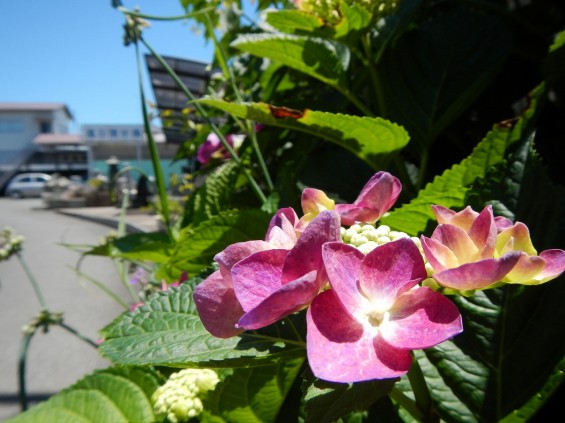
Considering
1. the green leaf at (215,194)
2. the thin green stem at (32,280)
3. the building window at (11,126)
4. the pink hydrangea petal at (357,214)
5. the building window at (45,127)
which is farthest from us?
the building window at (45,127)

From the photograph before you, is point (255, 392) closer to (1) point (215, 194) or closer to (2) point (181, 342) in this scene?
(2) point (181, 342)

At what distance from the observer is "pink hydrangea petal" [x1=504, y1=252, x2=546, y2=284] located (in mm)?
218

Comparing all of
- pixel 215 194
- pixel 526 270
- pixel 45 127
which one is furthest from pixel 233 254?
pixel 45 127

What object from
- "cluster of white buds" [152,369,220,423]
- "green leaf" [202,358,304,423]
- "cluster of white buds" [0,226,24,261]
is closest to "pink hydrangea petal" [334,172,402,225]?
"green leaf" [202,358,304,423]

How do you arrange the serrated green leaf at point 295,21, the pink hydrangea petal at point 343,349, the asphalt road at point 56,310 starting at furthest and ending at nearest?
the asphalt road at point 56,310, the serrated green leaf at point 295,21, the pink hydrangea petal at point 343,349

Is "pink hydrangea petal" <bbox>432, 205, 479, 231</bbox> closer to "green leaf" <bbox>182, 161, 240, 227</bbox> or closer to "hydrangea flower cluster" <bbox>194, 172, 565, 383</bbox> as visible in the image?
"hydrangea flower cluster" <bbox>194, 172, 565, 383</bbox>

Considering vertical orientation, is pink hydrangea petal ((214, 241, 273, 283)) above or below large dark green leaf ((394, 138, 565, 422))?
above

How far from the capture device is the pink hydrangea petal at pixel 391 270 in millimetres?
212

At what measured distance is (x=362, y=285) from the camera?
0.22 metres

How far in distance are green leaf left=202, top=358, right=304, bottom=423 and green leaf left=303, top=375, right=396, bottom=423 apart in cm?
14

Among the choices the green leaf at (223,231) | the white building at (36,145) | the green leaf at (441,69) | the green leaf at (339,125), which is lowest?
A: the green leaf at (223,231)

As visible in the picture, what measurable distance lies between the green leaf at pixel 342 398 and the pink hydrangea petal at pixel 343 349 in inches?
0.9

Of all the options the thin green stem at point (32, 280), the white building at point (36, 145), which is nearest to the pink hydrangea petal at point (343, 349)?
the thin green stem at point (32, 280)

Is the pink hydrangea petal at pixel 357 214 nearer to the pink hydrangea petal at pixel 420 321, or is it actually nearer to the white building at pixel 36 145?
the pink hydrangea petal at pixel 420 321
